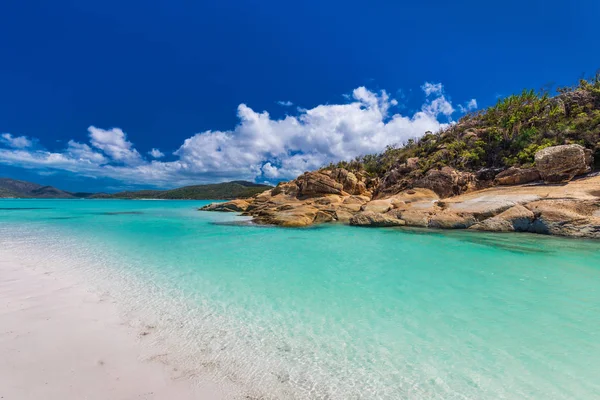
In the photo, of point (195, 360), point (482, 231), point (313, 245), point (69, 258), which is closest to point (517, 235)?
point (482, 231)

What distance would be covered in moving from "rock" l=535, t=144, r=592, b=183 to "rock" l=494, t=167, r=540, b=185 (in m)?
0.96

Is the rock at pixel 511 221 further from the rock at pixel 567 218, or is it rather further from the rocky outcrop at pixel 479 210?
the rock at pixel 567 218

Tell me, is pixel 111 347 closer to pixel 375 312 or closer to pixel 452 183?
pixel 375 312

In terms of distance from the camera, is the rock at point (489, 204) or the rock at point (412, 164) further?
the rock at point (412, 164)

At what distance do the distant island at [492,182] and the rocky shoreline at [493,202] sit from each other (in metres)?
0.06

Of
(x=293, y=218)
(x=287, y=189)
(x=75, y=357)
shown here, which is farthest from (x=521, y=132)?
(x=75, y=357)

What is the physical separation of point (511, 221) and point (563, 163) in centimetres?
800

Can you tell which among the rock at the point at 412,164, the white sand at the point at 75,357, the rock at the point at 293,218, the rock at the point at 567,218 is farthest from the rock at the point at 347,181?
the white sand at the point at 75,357

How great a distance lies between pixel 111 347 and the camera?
5.19m

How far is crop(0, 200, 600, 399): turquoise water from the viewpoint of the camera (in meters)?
4.34

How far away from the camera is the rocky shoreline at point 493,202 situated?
18438mm

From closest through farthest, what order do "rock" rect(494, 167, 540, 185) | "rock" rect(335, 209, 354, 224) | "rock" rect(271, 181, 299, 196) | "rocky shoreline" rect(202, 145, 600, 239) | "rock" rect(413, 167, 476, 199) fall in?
"rocky shoreline" rect(202, 145, 600, 239), "rock" rect(494, 167, 540, 185), "rock" rect(335, 209, 354, 224), "rock" rect(413, 167, 476, 199), "rock" rect(271, 181, 299, 196)

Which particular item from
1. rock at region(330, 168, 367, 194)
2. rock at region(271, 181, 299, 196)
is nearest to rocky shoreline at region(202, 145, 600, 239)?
rock at region(330, 168, 367, 194)

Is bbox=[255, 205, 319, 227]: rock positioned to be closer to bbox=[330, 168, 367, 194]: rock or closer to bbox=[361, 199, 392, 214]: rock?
bbox=[361, 199, 392, 214]: rock
